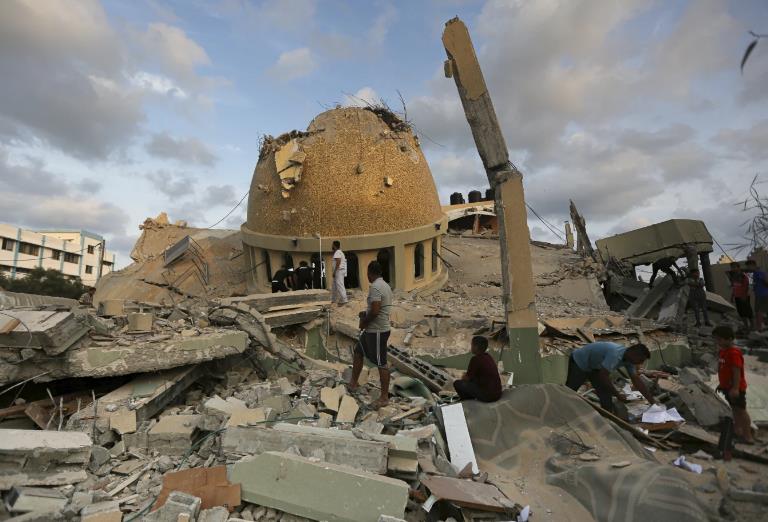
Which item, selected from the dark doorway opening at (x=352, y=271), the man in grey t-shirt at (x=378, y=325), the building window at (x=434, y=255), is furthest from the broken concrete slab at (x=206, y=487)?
the building window at (x=434, y=255)

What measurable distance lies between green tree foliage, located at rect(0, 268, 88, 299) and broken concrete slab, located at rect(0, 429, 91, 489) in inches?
976

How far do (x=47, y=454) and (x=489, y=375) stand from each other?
454 cm

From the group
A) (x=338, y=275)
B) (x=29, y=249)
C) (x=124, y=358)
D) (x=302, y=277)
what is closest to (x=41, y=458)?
(x=124, y=358)

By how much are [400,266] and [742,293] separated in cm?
814

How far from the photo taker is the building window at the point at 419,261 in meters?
15.2

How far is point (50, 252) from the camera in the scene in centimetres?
4278

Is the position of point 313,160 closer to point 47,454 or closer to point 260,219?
point 260,219

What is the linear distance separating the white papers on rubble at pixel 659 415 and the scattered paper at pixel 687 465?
894mm

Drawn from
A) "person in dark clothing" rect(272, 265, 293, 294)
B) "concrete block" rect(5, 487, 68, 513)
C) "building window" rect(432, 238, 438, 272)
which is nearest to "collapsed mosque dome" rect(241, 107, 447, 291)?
"building window" rect(432, 238, 438, 272)

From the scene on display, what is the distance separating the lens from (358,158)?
14.3 metres

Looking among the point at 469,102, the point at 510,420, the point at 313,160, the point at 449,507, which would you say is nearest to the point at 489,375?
the point at 510,420

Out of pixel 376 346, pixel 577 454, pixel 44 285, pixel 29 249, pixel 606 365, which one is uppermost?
pixel 29 249

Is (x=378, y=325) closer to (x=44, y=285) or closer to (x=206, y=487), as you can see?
(x=206, y=487)

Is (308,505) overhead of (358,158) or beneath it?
beneath
